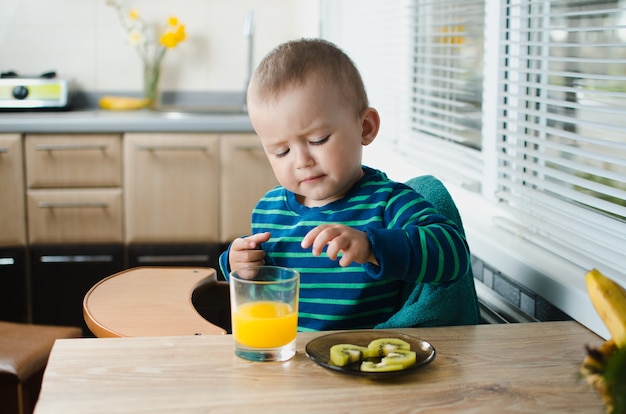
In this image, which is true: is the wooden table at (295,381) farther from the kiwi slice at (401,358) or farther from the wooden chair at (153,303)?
the wooden chair at (153,303)

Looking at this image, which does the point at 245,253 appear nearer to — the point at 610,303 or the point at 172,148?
the point at 610,303

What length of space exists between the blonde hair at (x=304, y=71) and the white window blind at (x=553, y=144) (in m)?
0.41

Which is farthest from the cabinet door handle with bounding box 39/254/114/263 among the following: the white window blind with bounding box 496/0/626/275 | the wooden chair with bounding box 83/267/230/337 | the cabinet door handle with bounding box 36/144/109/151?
the white window blind with bounding box 496/0/626/275

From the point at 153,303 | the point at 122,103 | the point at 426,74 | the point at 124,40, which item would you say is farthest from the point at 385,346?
the point at 124,40

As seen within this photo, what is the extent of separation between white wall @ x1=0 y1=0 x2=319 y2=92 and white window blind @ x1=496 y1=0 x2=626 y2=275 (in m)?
2.09

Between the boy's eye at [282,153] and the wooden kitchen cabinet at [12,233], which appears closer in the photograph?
the boy's eye at [282,153]

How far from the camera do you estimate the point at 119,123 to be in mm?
3330

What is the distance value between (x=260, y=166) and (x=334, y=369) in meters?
2.47

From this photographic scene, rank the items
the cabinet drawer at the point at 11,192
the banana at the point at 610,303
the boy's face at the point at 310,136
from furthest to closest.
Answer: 1. the cabinet drawer at the point at 11,192
2. the boy's face at the point at 310,136
3. the banana at the point at 610,303

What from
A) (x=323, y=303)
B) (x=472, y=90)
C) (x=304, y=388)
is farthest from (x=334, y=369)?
(x=472, y=90)

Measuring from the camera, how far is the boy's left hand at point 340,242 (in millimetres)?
1052

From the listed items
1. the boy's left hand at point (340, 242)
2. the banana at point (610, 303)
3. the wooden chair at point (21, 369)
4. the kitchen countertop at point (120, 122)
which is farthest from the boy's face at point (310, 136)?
the kitchen countertop at point (120, 122)

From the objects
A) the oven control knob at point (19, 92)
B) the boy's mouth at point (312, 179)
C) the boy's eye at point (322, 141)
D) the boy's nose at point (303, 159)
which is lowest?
the boy's mouth at point (312, 179)

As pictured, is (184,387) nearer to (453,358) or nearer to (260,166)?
(453,358)
